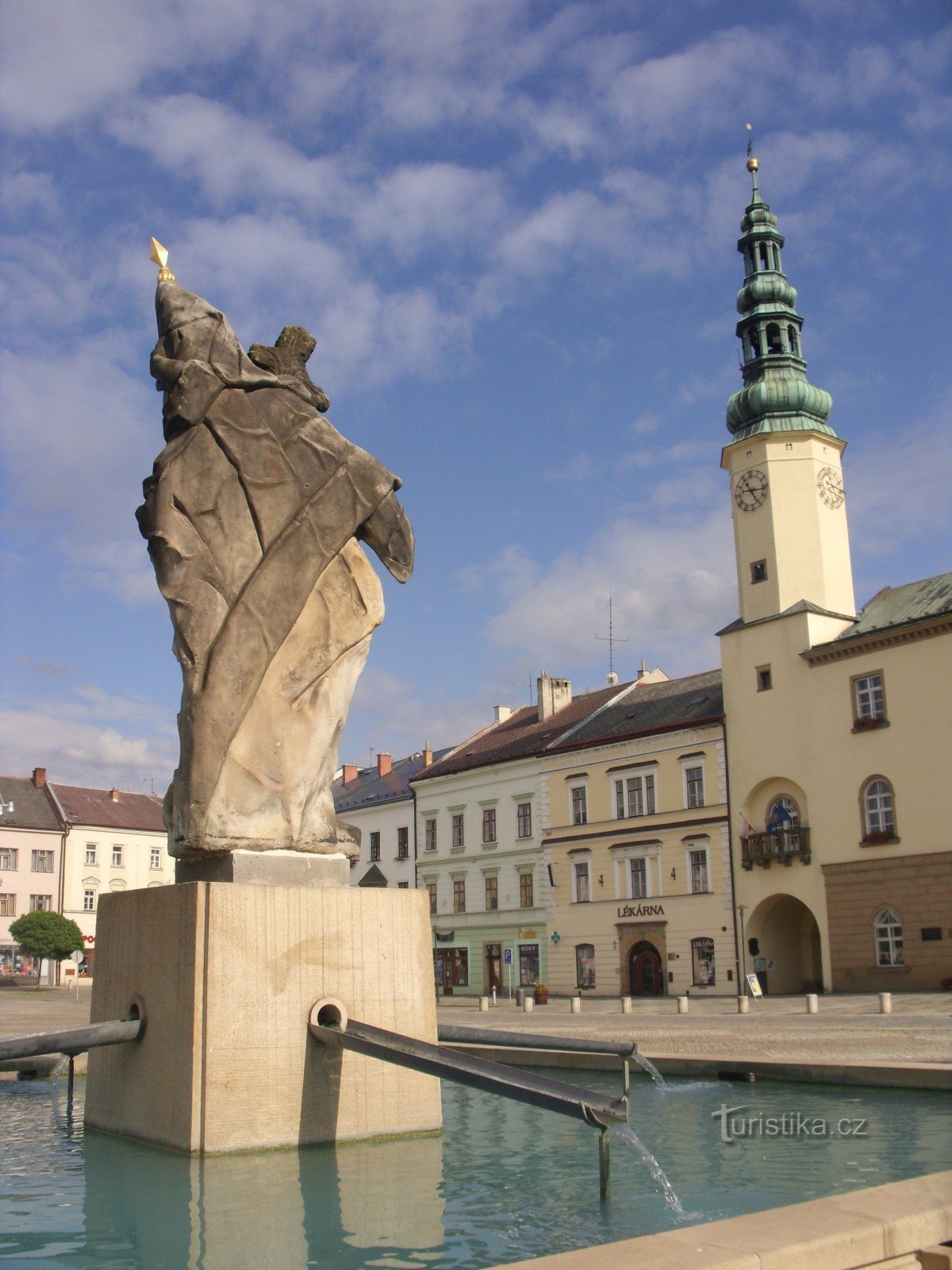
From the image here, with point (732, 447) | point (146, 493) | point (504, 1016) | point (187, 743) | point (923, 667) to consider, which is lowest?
point (504, 1016)

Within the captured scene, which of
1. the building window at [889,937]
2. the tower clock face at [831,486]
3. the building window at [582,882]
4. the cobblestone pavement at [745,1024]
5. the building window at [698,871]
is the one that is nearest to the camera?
the cobblestone pavement at [745,1024]

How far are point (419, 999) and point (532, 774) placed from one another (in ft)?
131

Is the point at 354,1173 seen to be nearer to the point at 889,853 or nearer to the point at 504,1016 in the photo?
the point at 504,1016

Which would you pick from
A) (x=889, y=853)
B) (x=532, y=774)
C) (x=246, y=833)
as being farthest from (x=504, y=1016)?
(x=246, y=833)

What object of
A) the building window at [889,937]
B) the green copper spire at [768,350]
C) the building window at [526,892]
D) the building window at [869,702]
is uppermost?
the green copper spire at [768,350]

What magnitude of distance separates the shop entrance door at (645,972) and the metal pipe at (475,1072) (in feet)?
117

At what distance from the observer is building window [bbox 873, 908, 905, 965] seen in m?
33.8

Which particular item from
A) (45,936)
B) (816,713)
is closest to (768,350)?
(816,713)

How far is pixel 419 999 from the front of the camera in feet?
23.0

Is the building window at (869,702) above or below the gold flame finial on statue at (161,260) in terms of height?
above

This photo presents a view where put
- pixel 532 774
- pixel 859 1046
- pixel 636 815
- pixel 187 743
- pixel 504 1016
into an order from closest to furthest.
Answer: pixel 187 743
pixel 859 1046
pixel 504 1016
pixel 636 815
pixel 532 774

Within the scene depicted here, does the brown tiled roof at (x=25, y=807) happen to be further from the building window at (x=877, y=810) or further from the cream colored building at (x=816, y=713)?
the building window at (x=877, y=810)

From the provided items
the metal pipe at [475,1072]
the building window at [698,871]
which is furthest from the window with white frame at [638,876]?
the metal pipe at [475,1072]

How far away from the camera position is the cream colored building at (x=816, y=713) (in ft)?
111
